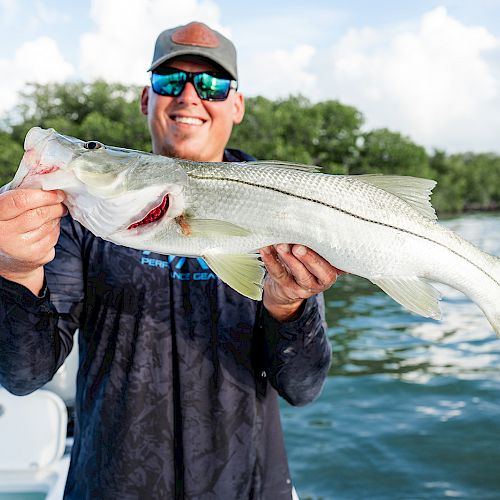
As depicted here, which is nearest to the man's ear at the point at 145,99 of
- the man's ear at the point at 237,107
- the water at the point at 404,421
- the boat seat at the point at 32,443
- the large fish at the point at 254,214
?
the man's ear at the point at 237,107

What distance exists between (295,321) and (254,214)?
54 cm

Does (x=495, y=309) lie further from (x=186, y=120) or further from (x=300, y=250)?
(x=186, y=120)

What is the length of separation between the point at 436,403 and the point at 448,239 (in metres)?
5.72

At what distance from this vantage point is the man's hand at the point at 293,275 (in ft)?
7.08

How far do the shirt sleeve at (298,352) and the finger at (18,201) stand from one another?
3.64 feet

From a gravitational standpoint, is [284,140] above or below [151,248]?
above

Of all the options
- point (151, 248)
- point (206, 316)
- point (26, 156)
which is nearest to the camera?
point (26, 156)

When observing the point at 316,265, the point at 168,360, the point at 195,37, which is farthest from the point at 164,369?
the point at 195,37

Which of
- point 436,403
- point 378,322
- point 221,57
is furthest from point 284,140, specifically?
point 221,57

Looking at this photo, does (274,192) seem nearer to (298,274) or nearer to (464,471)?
(298,274)

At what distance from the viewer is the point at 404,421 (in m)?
6.67

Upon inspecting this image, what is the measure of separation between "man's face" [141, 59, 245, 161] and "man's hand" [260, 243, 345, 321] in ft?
3.18

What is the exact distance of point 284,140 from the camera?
2088 inches

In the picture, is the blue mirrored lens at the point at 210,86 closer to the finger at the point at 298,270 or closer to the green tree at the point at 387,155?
the finger at the point at 298,270
